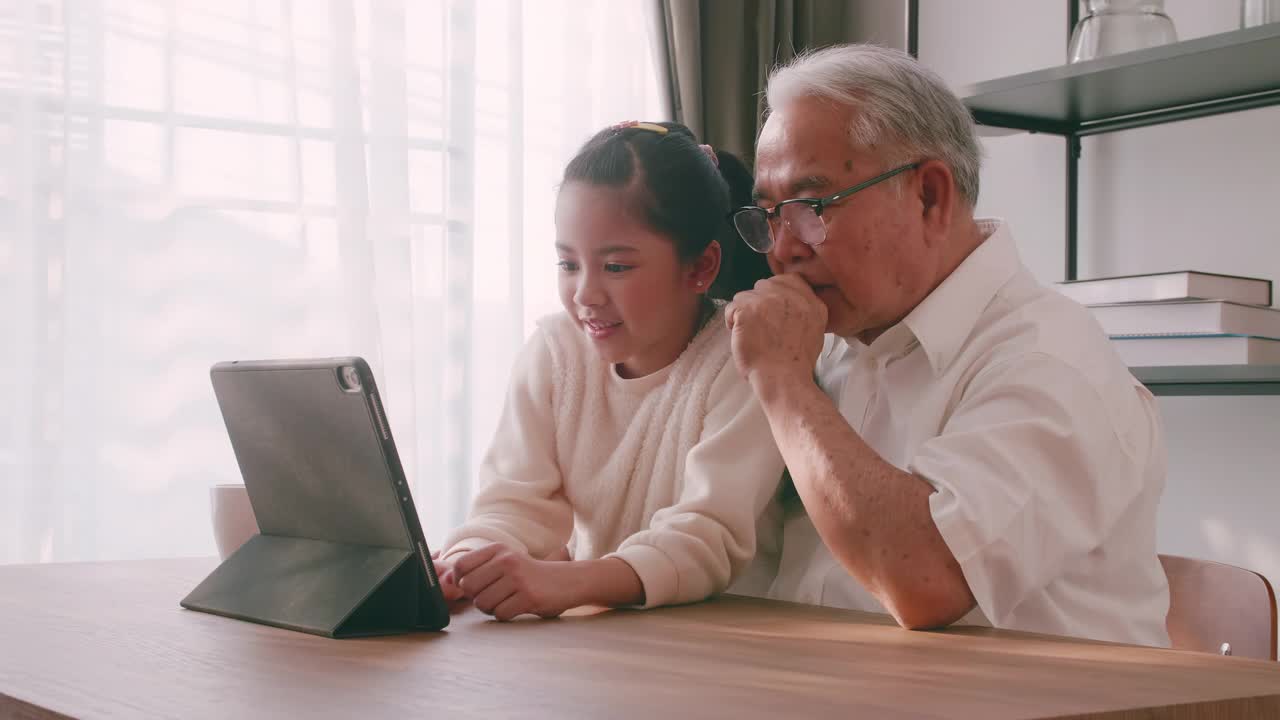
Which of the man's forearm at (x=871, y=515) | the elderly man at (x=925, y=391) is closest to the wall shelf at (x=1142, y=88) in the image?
the elderly man at (x=925, y=391)

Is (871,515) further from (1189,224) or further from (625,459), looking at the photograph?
(1189,224)

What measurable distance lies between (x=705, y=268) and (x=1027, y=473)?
517 millimetres

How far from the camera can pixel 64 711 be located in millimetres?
683

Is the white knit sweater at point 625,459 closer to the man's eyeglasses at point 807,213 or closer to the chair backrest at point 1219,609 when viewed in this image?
the man's eyeglasses at point 807,213

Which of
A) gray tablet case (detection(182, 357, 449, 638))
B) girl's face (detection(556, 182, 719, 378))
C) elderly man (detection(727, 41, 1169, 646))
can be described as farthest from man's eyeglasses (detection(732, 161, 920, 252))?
gray tablet case (detection(182, 357, 449, 638))

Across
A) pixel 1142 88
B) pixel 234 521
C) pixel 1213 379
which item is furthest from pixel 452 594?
pixel 1142 88

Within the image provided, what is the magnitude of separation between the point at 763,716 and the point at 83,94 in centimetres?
208

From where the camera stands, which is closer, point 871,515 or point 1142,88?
point 871,515

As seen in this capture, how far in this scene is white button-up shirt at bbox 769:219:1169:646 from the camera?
1093 mm

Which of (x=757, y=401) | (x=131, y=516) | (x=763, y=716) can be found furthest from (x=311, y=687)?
(x=131, y=516)

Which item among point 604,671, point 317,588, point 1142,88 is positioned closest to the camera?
point 604,671

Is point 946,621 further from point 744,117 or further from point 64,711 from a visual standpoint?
point 744,117

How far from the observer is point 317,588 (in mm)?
1023

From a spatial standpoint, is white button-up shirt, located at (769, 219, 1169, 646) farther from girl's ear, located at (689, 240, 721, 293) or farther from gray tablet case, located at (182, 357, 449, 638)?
gray tablet case, located at (182, 357, 449, 638)
